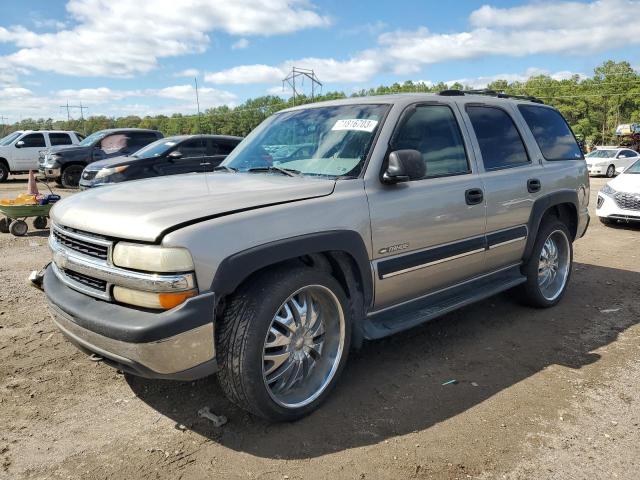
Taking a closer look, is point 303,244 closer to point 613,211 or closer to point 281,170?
point 281,170

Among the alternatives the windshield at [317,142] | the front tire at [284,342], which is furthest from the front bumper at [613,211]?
the front tire at [284,342]

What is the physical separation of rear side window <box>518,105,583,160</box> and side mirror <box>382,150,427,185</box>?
2158mm

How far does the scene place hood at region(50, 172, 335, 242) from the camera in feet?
8.45

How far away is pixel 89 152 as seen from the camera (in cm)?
1591

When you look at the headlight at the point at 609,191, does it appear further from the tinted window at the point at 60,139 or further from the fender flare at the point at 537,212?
the tinted window at the point at 60,139

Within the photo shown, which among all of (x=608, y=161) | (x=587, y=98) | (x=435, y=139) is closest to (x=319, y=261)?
(x=435, y=139)

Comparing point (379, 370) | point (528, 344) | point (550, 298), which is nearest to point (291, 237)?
point (379, 370)

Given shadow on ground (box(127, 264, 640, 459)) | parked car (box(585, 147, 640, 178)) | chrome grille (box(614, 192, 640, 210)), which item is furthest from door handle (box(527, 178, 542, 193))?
parked car (box(585, 147, 640, 178))

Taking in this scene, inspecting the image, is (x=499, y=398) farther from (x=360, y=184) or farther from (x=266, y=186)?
(x=266, y=186)

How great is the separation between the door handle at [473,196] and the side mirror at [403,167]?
719 mm

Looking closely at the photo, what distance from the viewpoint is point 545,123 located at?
5.15m

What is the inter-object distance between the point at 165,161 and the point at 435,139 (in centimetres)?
872

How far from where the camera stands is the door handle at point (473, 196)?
3.91 metres

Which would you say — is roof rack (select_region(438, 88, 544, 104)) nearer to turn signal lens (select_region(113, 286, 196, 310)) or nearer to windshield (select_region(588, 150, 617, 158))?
turn signal lens (select_region(113, 286, 196, 310))
